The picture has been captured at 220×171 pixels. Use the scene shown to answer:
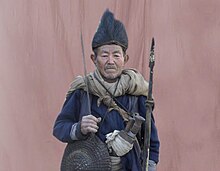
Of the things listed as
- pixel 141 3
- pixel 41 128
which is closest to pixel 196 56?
pixel 141 3

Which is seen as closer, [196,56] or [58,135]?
[58,135]

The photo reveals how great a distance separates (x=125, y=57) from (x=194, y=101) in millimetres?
1340

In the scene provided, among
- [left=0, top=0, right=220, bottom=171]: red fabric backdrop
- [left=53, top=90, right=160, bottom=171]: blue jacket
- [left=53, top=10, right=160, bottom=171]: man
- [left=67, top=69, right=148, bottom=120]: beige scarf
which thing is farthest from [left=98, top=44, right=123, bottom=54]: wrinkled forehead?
[left=0, top=0, right=220, bottom=171]: red fabric backdrop

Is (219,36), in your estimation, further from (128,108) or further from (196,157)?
(128,108)

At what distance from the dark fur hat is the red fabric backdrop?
1.35m

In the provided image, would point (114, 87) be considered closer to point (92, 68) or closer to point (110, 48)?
point (110, 48)

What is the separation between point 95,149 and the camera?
112 inches

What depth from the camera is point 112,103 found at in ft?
9.56

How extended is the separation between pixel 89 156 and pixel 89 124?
0.48 feet

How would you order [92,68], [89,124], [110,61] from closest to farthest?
[89,124] → [110,61] → [92,68]

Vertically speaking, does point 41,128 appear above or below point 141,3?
below

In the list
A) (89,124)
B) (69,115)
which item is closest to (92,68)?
(69,115)

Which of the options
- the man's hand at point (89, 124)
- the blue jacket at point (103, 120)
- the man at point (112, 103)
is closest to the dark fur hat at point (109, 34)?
the man at point (112, 103)

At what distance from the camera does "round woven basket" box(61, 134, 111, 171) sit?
2822 mm
